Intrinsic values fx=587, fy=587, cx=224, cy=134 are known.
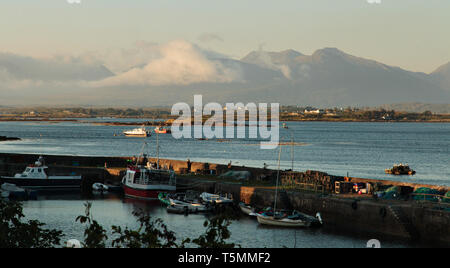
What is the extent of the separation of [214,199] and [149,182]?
9.92 meters

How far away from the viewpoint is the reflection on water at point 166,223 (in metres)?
35.7

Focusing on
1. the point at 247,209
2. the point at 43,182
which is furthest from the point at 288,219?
the point at 43,182

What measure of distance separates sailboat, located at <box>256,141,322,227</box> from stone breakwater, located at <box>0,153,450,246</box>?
1.00m

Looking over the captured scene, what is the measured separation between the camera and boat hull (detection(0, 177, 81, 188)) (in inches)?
2320

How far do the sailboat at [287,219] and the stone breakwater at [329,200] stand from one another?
100cm

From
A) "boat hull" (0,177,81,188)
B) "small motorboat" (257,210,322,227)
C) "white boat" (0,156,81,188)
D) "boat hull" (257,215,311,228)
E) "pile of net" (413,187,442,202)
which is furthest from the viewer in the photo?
"white boat" (0,156,81,188)

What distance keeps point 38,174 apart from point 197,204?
21.2 m

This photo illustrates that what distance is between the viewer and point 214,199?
47969 millimetres

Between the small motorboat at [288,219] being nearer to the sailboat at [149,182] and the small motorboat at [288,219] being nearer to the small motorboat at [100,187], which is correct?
the sailboat at [149,182]

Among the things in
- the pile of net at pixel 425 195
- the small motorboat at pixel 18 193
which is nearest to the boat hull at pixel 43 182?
the small motorboat at pixel 18 193

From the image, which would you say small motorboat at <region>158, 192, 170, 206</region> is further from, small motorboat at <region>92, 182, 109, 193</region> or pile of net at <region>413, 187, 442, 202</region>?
pile of net at <region>413, 187, 442, 202</region>

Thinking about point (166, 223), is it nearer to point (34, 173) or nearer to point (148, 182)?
point (148, 182)

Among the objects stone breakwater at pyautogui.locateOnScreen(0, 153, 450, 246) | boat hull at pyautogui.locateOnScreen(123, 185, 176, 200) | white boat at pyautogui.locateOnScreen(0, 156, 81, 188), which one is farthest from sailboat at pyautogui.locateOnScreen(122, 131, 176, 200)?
white boat at pyautogui.locateOnScreen(0, 156, 81, 188)
